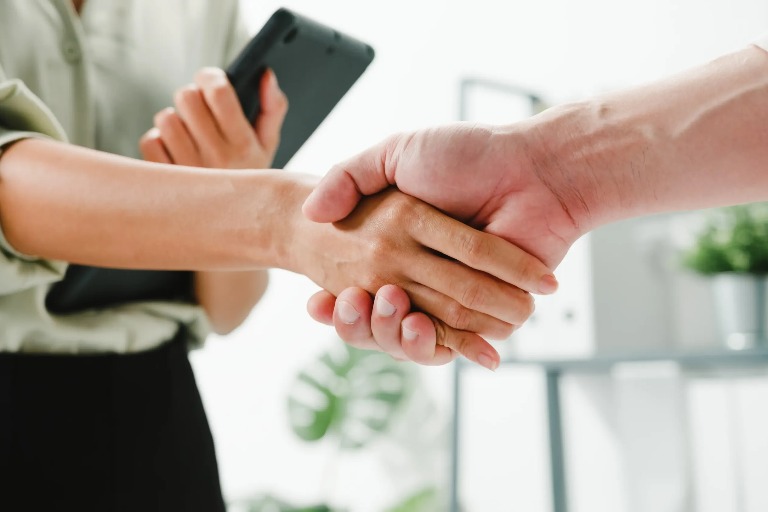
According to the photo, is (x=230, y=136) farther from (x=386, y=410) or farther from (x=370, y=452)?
(x=370, y=452)

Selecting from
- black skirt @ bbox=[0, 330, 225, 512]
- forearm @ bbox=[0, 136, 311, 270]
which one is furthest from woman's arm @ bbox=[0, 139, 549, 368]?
black skirt @ bbox=[0, 330, 225, 512]

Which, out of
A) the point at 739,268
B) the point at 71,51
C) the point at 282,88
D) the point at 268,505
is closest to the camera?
the point at 71,51

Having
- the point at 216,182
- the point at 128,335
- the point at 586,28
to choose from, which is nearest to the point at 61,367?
the point at 128,335

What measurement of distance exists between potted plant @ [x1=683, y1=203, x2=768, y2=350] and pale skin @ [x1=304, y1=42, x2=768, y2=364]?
108cm

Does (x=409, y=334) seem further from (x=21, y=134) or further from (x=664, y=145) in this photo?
(x=21, y=134)

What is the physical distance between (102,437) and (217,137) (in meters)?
0.37

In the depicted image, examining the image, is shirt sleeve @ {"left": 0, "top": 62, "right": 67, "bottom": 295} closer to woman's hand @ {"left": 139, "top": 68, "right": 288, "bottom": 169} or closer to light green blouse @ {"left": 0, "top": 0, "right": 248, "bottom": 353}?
light green blouse @ {"left": 0, "top": 0, "right": 248, "bottom": 353}

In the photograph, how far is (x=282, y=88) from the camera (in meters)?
0.87

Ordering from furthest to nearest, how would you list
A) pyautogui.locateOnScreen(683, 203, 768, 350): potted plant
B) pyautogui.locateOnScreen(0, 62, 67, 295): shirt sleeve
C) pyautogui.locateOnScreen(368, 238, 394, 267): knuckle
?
pyautogui.locateOnScreen(683, 203, 768, 350): potted plant, pyautogui.locateOnScreen(368, 238, 394, 267): knuckle, pyautogui.locateOnScreen(0, 62, 67, 295): shirt sleeve

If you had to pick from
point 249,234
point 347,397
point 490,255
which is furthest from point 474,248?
point 347,397

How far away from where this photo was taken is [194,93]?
Answer: 2.60 ft

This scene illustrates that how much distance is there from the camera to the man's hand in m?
0.70

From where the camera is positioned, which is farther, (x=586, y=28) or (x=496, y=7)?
(x=496, y=7)

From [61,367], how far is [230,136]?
328 millimetres
